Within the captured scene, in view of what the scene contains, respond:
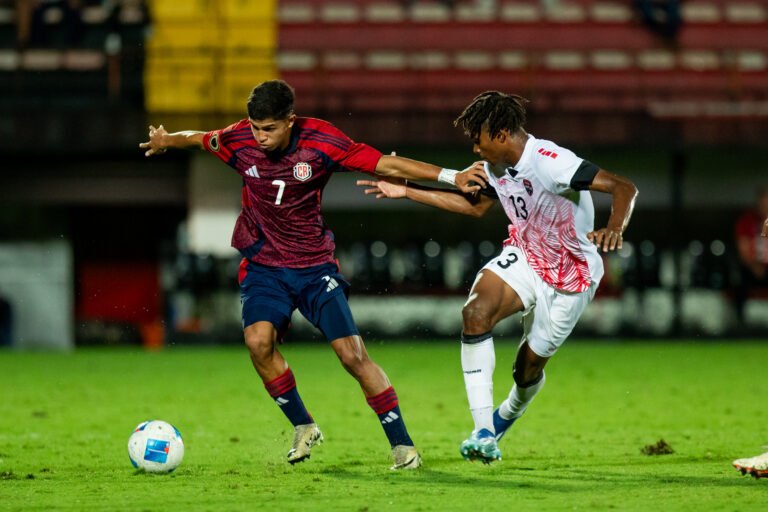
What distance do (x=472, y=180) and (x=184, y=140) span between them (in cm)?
159

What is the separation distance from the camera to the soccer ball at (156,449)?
21.4ft

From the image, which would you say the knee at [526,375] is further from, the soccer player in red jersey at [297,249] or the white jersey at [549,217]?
the soccer player in red jersey at [297,249]

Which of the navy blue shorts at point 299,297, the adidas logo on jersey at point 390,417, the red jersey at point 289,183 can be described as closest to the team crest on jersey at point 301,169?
the red jersey at point 289,183

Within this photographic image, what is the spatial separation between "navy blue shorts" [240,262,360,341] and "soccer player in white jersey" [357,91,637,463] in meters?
0.56

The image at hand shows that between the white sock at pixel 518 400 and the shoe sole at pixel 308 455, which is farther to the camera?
the white sock at pixel 518 400

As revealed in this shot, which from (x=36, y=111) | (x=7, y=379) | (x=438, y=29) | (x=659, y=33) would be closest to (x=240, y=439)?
(x=7, y=379)

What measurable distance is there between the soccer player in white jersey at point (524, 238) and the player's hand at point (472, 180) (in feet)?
0.16

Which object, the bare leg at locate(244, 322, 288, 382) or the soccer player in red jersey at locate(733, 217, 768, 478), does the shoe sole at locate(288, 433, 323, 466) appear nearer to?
the bare leg at locate(244, 322, 288, 382)

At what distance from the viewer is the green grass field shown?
575 cm

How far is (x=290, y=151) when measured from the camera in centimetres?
669

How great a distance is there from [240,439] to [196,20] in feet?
47.2

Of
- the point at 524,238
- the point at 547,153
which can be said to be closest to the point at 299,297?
the point at 524,238

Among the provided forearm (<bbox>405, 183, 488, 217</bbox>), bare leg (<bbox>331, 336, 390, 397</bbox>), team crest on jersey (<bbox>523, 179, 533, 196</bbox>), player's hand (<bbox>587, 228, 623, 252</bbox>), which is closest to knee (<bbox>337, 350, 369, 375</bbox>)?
bare leg (<bbox>331, 336, 390, 397</bbox>)

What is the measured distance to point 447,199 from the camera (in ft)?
22.5
